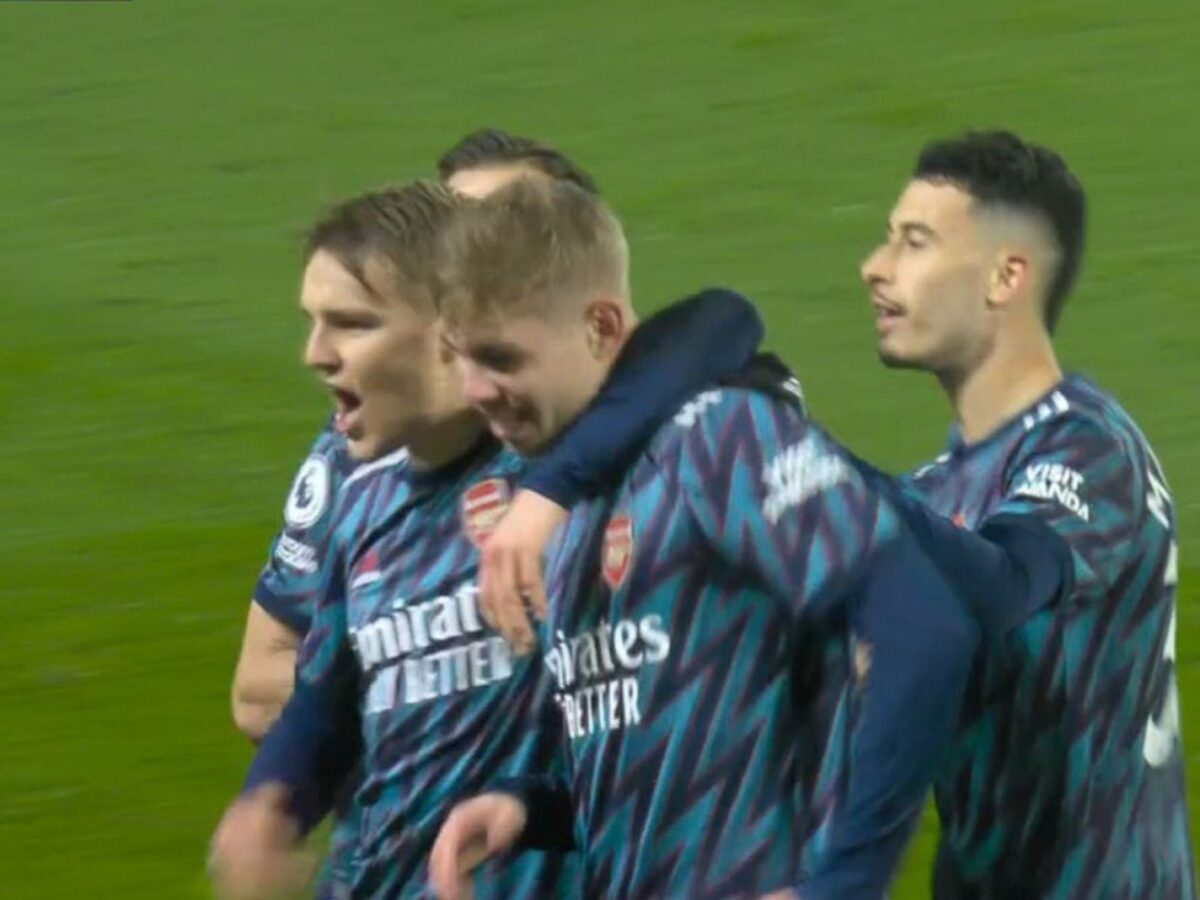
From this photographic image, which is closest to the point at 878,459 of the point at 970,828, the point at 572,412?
the point at 970,828

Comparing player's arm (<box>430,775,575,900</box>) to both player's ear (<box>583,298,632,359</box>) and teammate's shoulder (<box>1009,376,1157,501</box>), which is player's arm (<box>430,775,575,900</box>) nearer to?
player's ear (<box>583,298,632,359</box>)

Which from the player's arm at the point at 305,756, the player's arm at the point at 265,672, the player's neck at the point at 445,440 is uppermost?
the player's neck at the point at 445,440

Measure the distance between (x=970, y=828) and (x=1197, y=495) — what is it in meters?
6.13

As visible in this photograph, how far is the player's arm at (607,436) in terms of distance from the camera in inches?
154

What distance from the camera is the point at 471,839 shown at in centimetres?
409

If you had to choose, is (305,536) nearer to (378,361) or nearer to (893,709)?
(378,361)

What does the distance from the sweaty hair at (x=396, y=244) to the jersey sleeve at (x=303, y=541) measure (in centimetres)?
62

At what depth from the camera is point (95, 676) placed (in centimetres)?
938

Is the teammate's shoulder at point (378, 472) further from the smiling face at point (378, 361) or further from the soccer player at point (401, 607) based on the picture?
the smiling face at point (378, 361)

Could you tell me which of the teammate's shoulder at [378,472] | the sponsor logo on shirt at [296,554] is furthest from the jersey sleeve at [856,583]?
the sponsor logo on shirt at [296,554]

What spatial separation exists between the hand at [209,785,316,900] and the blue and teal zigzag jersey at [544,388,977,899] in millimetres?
722

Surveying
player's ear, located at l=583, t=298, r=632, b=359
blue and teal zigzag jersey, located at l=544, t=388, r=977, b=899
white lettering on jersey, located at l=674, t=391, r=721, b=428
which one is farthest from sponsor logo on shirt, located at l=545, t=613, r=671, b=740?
player's ear, located at l=583, t=298, r=632, b=359

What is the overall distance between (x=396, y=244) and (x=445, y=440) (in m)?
0.29

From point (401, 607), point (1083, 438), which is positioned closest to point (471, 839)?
point (401, 607)
